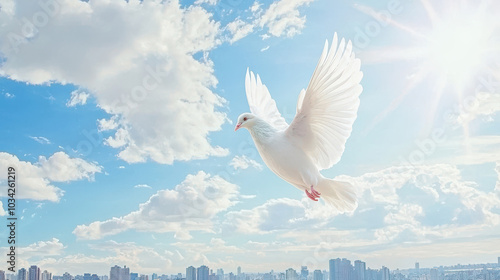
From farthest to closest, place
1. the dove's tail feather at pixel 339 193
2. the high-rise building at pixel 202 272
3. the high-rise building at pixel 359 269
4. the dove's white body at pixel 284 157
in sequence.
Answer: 1. the high-rise building at pixel 359 269
2. the high-rise building at pixel 202 272
3. the dove's tail feather at pixel 339 193
4. the dove's white body at pixel 284 157

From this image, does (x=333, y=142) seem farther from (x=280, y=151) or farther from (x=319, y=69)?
(x=319, y=69)

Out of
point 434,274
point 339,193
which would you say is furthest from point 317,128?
point 434,274

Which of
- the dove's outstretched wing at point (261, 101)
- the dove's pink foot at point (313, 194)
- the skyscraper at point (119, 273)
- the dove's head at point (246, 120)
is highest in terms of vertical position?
the dove's outstretched wing at point (261, 101)

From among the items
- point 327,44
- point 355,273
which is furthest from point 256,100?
point 355,273

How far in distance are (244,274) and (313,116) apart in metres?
31.4

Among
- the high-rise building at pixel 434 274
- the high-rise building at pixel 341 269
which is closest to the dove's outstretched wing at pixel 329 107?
the high-rise building at pixel 341 269

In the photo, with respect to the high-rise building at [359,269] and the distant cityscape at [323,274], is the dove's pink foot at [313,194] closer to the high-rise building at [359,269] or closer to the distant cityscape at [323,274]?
the distant cityscape at [323,274]

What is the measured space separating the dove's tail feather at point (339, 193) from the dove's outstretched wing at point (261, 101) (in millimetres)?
736

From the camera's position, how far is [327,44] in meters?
2.44

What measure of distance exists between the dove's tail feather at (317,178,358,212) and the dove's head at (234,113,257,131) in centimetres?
63

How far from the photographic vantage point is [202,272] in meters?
27.3

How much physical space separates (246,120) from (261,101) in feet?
2.94

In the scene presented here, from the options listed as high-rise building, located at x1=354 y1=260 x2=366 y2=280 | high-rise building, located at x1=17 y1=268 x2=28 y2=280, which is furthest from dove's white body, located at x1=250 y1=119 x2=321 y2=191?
high-rise building, located at x1=354 y1=260 x2=366 y2=280

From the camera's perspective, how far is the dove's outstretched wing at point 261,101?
374cm
